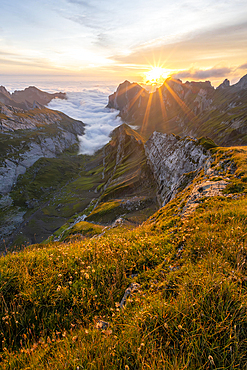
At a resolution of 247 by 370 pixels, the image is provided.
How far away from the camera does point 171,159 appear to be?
75562mm

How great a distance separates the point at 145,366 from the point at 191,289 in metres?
1.86

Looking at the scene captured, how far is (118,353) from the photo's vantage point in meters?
3.31

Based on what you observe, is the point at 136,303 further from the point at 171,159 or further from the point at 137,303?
the point at 171,159

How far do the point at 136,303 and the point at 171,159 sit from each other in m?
75.5

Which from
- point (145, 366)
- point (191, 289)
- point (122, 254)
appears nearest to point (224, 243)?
point (191, 289)

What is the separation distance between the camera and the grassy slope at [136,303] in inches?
126

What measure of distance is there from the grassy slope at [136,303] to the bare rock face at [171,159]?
29211 millimetres

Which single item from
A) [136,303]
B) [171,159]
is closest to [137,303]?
[136,303]

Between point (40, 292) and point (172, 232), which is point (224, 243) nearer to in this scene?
point (172, 232)

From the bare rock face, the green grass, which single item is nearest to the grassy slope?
the green grass

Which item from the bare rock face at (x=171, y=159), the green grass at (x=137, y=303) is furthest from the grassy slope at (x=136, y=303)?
the bare rock face at (x=171, y=159)

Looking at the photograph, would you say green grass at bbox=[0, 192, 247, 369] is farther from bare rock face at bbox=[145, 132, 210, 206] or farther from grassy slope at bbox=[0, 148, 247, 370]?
bare rock face at bbox=[145, 132, 210, 206]

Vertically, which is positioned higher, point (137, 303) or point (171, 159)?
point (171, 159)

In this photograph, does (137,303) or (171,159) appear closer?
(137,303)
